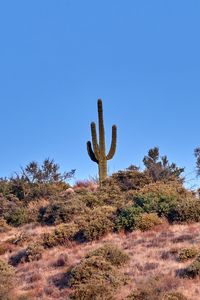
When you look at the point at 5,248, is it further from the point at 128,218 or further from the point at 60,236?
the point at 128,218

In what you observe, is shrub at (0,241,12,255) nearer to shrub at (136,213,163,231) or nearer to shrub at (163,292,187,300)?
shrub at (136,213,163,231)

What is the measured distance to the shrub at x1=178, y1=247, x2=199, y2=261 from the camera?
14.5m

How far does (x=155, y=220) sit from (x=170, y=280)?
6807 millimetres

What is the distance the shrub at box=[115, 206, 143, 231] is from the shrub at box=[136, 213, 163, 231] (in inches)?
7.6

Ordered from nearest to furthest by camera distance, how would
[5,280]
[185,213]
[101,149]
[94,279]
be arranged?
[94,279], [5,280], [185,213], [101,149]

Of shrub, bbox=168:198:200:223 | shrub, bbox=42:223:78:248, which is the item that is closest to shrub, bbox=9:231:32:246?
shrub, bbox=42:223:78:248

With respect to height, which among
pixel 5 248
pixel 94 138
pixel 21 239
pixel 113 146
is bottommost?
pixel 5 248

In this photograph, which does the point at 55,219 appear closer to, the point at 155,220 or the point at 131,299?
the point at 155,220

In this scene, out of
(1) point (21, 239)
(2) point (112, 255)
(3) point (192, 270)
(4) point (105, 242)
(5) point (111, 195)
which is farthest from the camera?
(5) point (111, 195)

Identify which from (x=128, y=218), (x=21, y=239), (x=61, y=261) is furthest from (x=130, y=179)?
(x=61, y=261)

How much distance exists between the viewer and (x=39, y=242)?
19.4 meters

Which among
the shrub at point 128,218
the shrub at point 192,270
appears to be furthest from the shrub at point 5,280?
the shrub at point 128,218

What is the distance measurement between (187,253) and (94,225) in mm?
5386

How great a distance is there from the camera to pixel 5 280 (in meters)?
14.6
